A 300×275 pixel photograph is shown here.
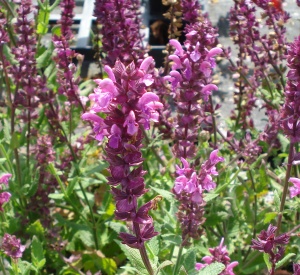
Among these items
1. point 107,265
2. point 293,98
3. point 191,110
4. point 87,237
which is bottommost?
point 107,265

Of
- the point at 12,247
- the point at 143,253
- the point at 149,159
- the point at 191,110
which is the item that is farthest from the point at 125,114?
the point at 149,159

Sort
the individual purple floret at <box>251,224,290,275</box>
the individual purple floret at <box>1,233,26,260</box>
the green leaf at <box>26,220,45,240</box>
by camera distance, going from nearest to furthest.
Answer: the individual purple floret at <box>251,224,290,275</box>
the individual purple floret at <box>1,233,26,260</box>
the green leaf at <box>26,220,45,240</box>

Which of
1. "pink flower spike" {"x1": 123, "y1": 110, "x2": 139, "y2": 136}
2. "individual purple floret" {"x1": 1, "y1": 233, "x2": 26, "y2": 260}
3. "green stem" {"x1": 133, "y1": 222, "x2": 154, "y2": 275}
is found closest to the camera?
"pink flower spike" {"x1": 123, "y1": 110, "x2": 139, "y2": 136}

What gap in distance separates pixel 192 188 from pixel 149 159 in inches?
48.8

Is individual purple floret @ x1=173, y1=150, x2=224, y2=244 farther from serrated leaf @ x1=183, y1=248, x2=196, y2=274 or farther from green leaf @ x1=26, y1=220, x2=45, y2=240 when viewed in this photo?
green leaf @ x1=26, y1=220, x2=45, y2=240

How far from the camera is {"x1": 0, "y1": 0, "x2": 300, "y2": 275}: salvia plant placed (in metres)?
1.66

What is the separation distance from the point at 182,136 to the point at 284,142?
1082 mm

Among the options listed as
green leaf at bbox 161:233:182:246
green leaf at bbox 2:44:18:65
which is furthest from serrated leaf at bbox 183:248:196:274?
green leaf at bbox 2:44:18:65

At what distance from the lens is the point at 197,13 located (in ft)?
8.52

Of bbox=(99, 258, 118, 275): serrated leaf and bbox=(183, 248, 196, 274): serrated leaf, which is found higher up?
bbox=(183, 248, 196, 274): serrated leaf

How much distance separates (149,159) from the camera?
3133mm

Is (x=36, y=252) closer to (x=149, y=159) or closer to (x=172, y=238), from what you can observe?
(x=172, y=238)

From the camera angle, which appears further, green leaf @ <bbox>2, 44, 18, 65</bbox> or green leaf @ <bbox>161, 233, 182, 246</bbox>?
green leaf @ <bbox>2, 44, 18, 65</bbox>

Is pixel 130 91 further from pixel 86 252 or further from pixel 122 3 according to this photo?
pixel 86 252
